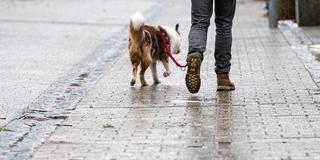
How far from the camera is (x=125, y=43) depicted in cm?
1404

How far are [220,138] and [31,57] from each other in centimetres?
617

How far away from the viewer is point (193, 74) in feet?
27.2

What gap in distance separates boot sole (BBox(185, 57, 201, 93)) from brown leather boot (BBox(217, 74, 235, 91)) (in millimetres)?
451

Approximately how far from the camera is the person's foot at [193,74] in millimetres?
8273

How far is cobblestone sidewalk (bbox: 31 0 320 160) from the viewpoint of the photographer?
19.9 feet

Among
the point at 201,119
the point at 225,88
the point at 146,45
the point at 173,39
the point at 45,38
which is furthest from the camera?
the point at 45,38

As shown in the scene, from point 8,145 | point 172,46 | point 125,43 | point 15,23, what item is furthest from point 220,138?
point 15,23

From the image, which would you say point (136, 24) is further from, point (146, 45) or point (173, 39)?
point (173, 39)

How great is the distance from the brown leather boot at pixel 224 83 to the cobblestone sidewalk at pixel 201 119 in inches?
3.3

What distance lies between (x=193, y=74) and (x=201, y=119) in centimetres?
111

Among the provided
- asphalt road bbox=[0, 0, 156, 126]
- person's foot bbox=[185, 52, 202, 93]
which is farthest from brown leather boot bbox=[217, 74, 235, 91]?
asphalt road bbox=[0, 0, 156, 126]

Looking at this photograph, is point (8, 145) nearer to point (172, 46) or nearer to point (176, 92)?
point (176, 92)

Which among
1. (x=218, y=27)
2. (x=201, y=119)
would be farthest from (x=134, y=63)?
(x=201, y=119)

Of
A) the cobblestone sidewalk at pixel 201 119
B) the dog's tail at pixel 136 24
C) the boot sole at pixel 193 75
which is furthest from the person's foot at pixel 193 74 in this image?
Answer: the dog's tail at pixel 136 24
